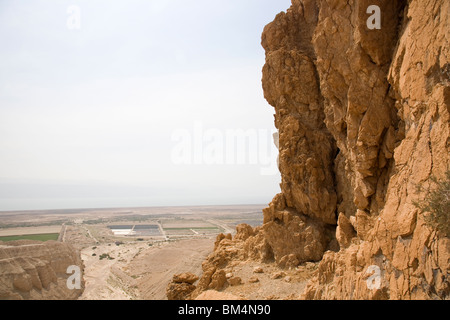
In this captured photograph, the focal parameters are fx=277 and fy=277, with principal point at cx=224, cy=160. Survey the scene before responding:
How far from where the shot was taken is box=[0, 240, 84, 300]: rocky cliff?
20.9m

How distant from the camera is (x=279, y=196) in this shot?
85.0 ft

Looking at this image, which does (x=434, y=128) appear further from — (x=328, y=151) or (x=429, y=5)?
(x=328, y=151)

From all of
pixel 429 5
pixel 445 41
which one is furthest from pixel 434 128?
pixel 429 5

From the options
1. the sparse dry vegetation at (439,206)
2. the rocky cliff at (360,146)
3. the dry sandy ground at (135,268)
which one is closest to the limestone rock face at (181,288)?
the rocky cliff at (360,146)

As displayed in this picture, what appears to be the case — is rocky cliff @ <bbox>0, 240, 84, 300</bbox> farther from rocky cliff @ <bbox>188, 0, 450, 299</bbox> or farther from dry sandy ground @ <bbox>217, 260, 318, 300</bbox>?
dry sandy ground @ <bbox>217, 260, 318, 300</bbox>

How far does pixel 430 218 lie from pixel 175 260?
153ft

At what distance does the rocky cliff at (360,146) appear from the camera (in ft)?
25.5

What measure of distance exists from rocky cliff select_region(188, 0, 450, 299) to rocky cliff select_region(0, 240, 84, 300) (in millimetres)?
12867

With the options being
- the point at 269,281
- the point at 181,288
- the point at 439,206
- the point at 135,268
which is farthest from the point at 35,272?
the point at 439,206

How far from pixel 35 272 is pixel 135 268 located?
2155 cm

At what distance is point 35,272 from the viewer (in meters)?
23.2

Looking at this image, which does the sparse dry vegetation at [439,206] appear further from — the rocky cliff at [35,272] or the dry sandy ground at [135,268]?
the dry sandy ground at [135,268]

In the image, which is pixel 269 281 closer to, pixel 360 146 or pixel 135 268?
pixel 360 146

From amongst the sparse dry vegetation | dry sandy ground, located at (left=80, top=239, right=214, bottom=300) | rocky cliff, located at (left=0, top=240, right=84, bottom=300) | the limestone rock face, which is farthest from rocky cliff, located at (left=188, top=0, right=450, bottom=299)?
rocky cliff, located at (left=0, top=240, right=84, bottom=300)
